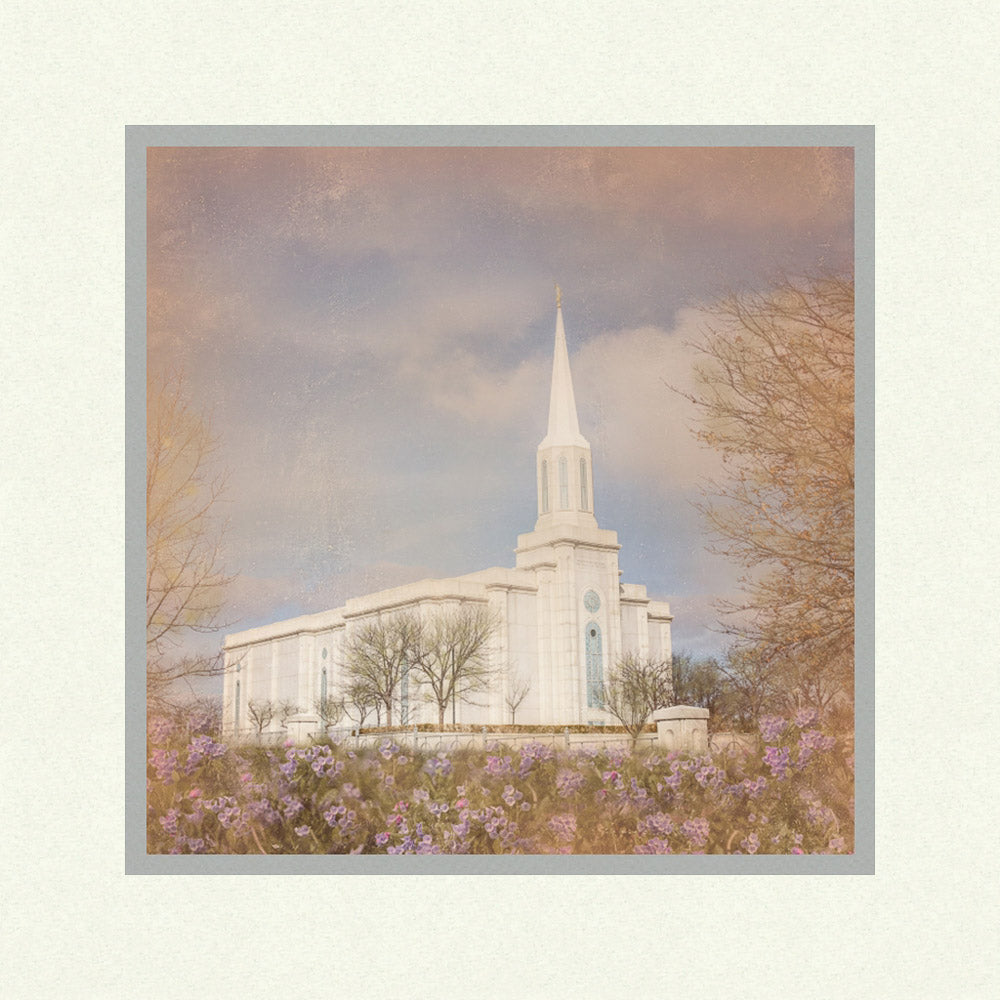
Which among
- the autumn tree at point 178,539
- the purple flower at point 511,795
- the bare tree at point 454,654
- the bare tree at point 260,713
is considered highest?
the autumn tree at point 178,539

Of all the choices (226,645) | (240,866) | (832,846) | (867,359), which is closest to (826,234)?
(867,359)

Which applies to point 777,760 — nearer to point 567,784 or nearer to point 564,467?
point 567,784

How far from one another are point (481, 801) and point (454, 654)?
100 cm

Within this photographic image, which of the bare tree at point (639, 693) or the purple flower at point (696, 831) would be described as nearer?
the purple flower at point (696, 831)

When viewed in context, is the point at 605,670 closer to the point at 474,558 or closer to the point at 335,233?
the point at 474,558

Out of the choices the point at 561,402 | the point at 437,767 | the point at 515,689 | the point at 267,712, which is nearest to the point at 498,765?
the point at 437,767

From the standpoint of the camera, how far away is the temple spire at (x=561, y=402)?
858cm

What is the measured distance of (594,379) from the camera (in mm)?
8672

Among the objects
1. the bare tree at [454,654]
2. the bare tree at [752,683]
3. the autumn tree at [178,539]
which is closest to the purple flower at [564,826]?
the bare tree at [454,654]

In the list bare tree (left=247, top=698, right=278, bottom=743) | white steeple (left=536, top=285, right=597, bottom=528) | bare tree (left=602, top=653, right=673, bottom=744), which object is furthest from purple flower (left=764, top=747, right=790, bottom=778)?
bare tree (left=247, top=698, right=278, bottom=743)

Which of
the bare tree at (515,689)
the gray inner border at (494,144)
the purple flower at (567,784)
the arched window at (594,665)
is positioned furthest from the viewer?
the arched window at (594,665)

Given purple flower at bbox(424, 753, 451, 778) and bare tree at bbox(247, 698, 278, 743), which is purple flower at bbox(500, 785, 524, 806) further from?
bare tree at bbox(247, 698, 278, 743)

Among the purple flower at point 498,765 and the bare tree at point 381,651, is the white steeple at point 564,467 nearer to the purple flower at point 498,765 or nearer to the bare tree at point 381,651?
the bare tree at point 381,651

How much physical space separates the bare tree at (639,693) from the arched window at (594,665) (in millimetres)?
48
